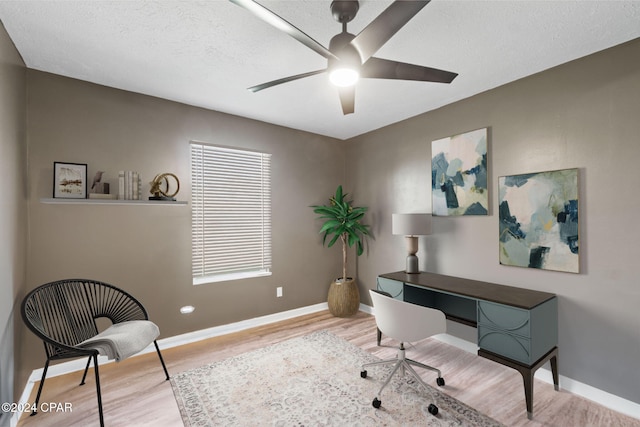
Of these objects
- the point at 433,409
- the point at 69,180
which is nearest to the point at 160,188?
the point at 69,180

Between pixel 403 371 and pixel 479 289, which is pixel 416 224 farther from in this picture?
pixel 403 371

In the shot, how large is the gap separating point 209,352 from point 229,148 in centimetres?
228

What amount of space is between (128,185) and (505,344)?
11.4ft

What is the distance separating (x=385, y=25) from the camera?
138cm

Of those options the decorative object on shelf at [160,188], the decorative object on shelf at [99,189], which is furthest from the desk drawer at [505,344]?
the decorative object on shelf at [99,189]

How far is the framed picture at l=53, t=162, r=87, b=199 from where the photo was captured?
249 cm

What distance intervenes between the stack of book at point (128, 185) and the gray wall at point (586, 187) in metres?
3.27

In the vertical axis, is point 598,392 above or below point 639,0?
below

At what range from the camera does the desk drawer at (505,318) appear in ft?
6.79

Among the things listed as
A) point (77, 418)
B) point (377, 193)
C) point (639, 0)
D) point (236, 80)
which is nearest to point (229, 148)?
point (236, 80)

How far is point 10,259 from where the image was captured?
6.45ft

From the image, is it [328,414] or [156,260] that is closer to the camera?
[328,414]

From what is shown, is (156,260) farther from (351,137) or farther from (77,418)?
(351,137)

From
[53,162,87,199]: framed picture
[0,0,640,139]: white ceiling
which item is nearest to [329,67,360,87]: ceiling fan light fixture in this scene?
[0,0,640,139]: white ceiling
